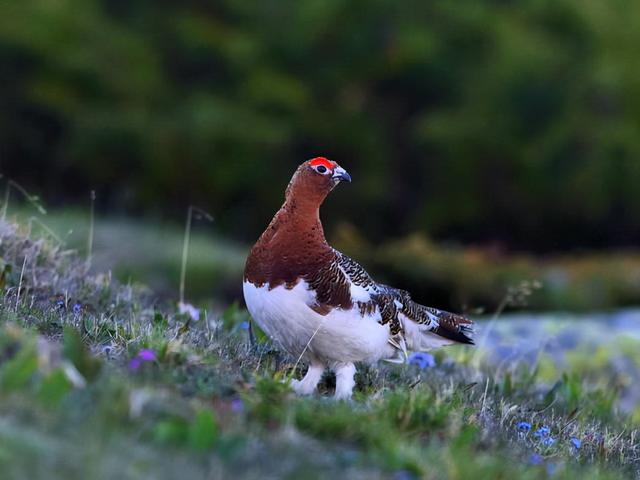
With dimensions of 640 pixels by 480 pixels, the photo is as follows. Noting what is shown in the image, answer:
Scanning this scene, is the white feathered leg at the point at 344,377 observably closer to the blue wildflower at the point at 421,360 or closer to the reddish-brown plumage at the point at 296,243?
the reddish-brown plumage at the point at 296,243

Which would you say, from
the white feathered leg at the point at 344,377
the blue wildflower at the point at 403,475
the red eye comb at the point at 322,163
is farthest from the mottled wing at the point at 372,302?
the blue wildflower at the point at 403,475

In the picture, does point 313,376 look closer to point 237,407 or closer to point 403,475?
point 237,407

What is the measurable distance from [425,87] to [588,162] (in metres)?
4.36

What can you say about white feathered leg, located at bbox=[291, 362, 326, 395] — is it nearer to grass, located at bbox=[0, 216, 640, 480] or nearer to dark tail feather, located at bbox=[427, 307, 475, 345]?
grass, located at bbox=[0, 216, 640, 480]

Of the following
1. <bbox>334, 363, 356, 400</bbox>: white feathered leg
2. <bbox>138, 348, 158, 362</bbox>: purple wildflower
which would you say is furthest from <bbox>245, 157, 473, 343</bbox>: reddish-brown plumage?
<bbox>138, 348, 158, 362</bbox>: purple wildflower

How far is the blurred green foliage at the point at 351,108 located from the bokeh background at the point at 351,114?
5 cm

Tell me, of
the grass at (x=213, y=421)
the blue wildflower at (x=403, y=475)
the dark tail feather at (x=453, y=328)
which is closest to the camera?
the grass at (x=213, y=421)

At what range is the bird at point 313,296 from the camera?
180 inches

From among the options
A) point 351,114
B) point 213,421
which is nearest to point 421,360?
point 213,421

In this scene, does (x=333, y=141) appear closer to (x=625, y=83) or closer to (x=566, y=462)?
(x=625, y=83)

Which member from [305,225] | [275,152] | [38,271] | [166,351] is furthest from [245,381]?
[275,152]

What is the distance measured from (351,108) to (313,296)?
765 inches

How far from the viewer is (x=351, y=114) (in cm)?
2320

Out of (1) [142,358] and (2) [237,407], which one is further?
(1) [142,358]
